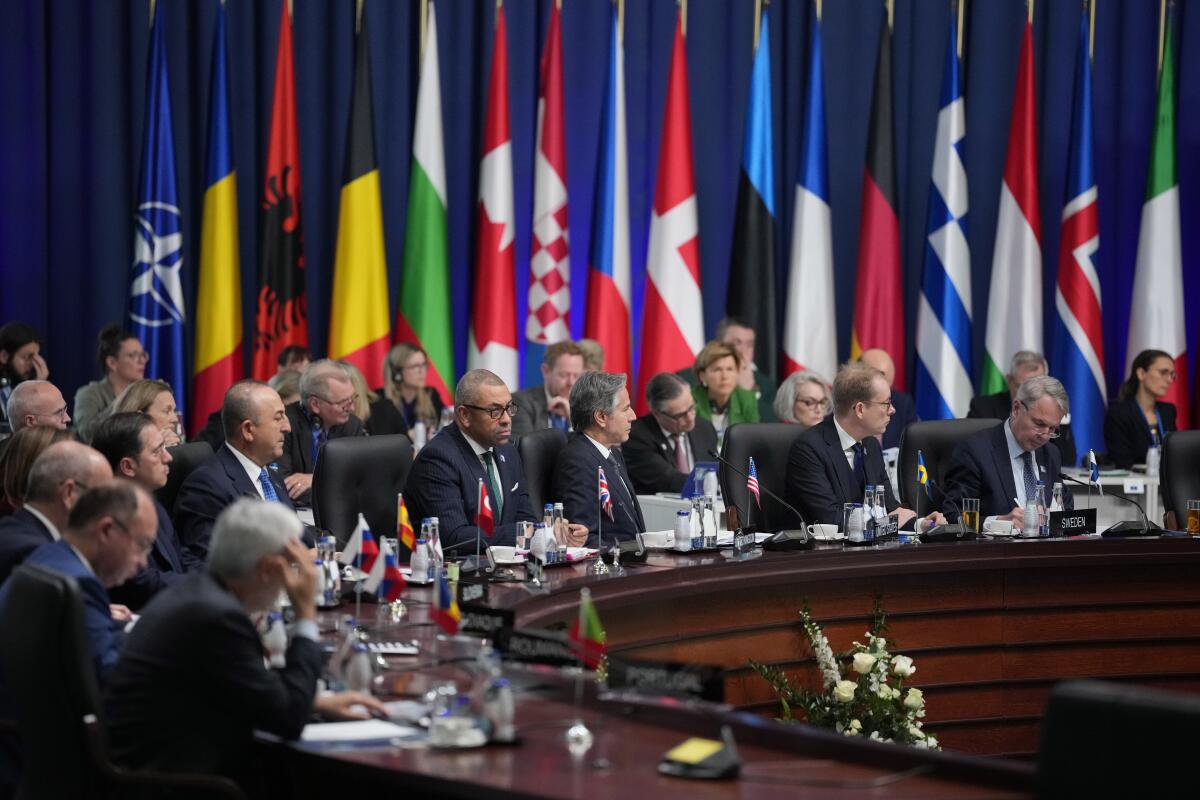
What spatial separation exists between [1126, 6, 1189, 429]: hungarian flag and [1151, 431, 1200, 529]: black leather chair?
10.7 ft

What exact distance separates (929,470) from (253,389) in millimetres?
3042

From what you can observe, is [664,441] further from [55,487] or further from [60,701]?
[60,701]

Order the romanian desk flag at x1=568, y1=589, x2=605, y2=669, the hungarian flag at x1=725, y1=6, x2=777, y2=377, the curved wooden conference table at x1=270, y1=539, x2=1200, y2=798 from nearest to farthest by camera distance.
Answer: the romanian desk flag at x1=568, y1=589, x2=605, y2=669 → the curved wooden conference table at x1=270, y1=539, x2=1200, y2=798 → the hungarian flag at x1=725, y1=6, x2=777, y2=377

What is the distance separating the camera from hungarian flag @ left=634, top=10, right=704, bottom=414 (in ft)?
30.8

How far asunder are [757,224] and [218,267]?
3304 millimetres

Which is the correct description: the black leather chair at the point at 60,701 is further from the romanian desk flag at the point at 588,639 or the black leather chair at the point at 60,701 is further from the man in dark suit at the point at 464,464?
the man in dark suit at the point at 464,464

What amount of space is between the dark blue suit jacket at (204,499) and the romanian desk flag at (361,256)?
428 cm

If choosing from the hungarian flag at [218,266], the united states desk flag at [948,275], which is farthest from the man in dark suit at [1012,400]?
the hungarian flag at [218,266]

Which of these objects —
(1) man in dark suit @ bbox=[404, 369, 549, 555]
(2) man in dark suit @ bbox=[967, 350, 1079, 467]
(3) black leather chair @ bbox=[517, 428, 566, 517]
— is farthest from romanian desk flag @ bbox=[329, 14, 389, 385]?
(1) man in dark suit @ bbox=[404, 369, 549, 555]

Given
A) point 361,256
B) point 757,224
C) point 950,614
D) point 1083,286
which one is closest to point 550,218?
point 361,256

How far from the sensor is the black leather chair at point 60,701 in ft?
9.26

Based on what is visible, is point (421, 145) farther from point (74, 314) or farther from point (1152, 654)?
point (1152, 654)

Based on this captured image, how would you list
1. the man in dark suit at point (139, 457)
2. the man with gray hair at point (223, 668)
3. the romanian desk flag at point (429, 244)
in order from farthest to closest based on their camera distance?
the romanian desk flag at point (429, 244) → the man in dark suit at point (139, 457) → the man with gray hair at point (223, 668)

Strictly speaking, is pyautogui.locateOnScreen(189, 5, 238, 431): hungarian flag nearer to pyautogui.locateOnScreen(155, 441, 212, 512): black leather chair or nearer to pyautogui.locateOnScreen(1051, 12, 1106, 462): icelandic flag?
pyautogui.locateOnScreen(155, 441, 212, 512): black leather chair
